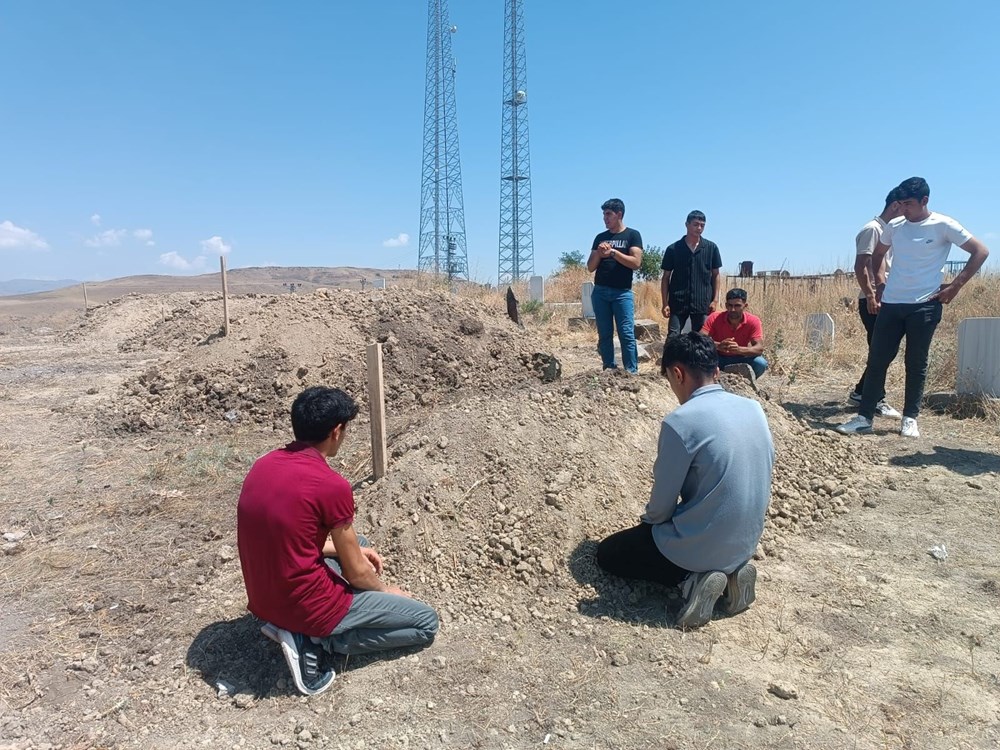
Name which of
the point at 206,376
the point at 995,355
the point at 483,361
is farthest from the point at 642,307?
the point at 206,376

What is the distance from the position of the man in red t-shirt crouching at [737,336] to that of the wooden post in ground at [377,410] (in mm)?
3130

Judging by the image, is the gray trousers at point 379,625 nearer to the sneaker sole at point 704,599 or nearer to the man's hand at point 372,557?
the man's hand at point 372,557

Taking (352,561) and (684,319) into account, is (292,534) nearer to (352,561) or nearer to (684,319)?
(352,561)

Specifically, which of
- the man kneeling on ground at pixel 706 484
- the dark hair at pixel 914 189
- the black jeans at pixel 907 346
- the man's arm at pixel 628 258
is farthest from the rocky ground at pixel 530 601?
the dark hair at pixel 914 189

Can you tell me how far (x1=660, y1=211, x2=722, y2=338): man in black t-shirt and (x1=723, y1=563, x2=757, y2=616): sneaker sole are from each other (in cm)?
311

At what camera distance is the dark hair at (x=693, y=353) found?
2.65m

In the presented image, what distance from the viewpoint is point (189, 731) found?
230cm

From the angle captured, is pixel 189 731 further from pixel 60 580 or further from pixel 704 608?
pixel 704 608

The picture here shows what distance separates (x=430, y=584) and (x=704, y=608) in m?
1.26

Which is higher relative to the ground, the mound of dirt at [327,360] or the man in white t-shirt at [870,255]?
the man in white t-shirt at [870,255]

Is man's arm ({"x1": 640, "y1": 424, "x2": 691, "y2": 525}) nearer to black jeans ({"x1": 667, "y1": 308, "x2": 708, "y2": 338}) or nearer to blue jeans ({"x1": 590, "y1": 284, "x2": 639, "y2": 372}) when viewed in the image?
blue jeans ({"x1": 590, "y1": 284, "x2": 639, "y2": 372})

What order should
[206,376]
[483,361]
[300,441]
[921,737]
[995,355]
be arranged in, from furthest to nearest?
[483,361], [206,376], [995,355], [300,441], [921,737]

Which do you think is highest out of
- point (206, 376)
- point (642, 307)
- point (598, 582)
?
point (642, 307)

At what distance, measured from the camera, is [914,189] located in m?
4.63
